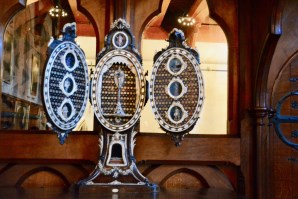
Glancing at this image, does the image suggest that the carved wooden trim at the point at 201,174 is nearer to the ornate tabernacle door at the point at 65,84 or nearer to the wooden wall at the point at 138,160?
the wooden wall at the point at 138,160

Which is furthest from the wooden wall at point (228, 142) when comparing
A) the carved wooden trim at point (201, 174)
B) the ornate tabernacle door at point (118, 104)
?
the ornate tabernacle door at point (118, 104)

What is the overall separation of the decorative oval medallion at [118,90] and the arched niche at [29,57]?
0.65 feet

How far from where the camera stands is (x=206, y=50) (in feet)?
6.26

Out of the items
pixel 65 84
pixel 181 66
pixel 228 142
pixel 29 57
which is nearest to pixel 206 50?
pixel 181 66

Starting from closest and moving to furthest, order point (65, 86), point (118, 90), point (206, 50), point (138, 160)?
point (65, 86)
point (118, 90)
point (138, 160)
point (206, 50)

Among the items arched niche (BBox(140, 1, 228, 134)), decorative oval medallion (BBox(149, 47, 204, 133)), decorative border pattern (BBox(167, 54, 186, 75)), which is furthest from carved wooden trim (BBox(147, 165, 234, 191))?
decorative border pattern (BBox(167, 54, 186, 75))

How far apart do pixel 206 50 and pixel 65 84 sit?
0.74 m

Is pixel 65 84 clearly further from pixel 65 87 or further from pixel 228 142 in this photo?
pixel 228 142

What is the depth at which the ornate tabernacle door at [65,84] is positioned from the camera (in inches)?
56.2

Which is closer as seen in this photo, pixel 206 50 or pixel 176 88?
pixel 176 88

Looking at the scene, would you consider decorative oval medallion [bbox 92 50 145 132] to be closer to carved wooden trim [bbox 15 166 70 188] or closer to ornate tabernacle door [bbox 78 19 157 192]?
ornate tabernacle door [bbox 78 19 157 192]

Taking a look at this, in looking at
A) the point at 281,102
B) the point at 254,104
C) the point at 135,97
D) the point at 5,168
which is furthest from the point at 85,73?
the point at 281,102

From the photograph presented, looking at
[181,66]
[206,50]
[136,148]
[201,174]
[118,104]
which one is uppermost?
[206,50]

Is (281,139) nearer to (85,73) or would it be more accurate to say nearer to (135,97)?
(135,97)
